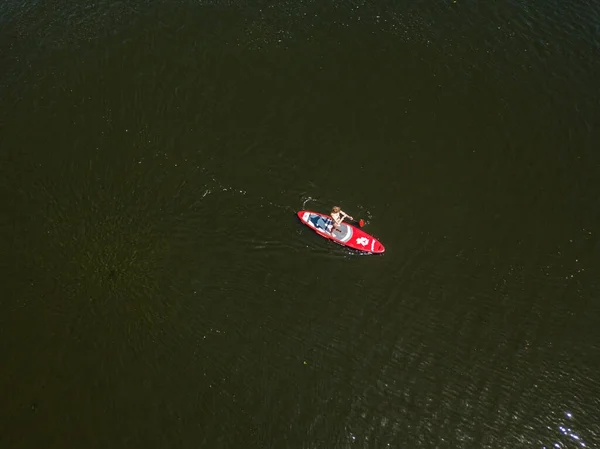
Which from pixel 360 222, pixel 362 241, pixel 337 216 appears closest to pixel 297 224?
pixel 337 216

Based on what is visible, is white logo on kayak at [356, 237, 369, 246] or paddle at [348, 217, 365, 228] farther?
paddle at [348, 217, 365, 228]

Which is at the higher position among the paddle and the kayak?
the paddle

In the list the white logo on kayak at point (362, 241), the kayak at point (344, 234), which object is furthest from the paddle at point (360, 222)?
the white logo on kayak at point (362, 241)

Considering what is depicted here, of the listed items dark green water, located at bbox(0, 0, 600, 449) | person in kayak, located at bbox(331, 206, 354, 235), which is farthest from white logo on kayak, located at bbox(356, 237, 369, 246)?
person in kayak, located at bbox(331, 206, 354, 235)

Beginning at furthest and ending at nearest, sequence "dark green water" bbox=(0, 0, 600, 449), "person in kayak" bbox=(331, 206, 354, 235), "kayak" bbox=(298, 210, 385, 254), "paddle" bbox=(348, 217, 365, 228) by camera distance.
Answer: "paddle" bbox=(348, 217, 365, 228) < "kayak" bbox=(298, 210, 385, 254) < "person in kayak" bbox=(331, 206, 354, 235) < "dark green water" bbox=(0, 0, 600, 449)

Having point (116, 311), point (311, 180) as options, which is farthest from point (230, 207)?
point (116, 311)

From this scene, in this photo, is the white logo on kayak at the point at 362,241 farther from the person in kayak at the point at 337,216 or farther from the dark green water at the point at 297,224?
the person in kayak at the point at 337,216

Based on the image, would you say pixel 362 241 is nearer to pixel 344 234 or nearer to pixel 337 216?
pixel 344 234

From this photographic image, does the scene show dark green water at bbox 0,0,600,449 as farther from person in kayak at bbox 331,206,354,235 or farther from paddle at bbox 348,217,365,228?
person in kayak at bbox 331,206,354,235
